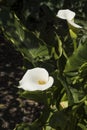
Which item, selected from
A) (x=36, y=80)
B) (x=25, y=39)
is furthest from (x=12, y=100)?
(x=36, y=80)

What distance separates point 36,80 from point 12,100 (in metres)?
1.50

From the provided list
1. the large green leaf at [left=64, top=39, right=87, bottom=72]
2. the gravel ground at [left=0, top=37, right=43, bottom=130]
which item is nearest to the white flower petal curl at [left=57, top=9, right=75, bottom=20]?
the large green leaf at [left=64, top=39, right=87, bottom=72]

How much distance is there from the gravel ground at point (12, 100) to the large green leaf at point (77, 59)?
1227 mm

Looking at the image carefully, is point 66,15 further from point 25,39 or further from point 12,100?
point 12,100

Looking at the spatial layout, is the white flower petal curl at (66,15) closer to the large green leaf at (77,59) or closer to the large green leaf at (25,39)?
the large green leaf at (25,39)

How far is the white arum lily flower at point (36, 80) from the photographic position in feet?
6.41

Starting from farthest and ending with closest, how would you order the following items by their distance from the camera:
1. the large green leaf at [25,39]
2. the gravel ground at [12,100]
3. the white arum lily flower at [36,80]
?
1. the gravel ground at [12,100]
2. the large green leaf at [25,39]
3. the white arum lily flower at [36,80]

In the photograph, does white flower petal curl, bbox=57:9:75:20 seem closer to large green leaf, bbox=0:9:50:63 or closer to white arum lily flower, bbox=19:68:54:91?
large green leaf, bbox=0:9:50:63

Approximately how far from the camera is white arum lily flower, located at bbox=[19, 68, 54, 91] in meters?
1.95

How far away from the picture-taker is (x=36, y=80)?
2037mm

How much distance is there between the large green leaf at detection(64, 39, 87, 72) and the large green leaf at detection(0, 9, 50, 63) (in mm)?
208

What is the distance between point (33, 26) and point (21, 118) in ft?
2.56

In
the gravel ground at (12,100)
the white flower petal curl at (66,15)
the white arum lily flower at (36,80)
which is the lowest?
the gravel ground at (12,100)

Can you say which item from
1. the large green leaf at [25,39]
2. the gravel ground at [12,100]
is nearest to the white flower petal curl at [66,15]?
the large green leaf at [25,39]
